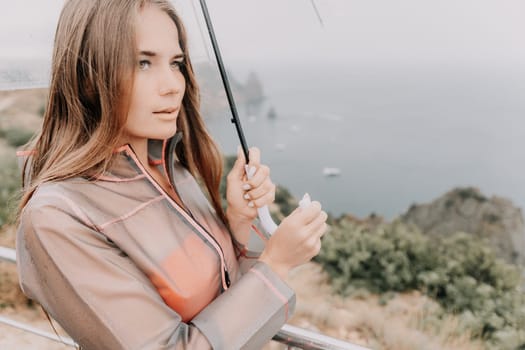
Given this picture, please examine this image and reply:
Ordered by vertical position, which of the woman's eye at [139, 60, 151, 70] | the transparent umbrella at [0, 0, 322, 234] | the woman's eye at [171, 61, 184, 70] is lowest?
the woman's eye at [171, 61, 184, 70]

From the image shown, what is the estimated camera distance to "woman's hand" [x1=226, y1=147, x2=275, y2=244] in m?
1.10

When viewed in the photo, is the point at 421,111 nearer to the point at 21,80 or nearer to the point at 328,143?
the point at 328,143

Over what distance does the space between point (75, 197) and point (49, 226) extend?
0.36 ft

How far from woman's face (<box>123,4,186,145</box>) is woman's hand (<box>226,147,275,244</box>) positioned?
0.70ft

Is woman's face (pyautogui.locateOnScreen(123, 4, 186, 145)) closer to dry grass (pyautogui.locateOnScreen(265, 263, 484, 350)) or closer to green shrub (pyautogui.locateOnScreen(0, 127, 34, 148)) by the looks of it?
dry grass (pyautogui.locateOnScreen(265, 263, 484, 350))

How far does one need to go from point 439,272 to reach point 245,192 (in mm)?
4827

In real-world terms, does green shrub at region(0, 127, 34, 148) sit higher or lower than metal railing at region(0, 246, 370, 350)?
higher

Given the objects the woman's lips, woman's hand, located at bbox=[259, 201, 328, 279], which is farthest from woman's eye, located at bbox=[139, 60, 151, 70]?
woman's hand, located at bbox=[259, 201, 328, 279]

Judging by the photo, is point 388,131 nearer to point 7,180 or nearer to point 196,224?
point 7,180

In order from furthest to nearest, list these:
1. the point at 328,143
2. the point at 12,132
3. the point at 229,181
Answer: the point at 328,143, the point at 12,132, the point at 229,181

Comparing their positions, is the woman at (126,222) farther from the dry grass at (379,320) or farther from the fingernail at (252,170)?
the dry grass at (379,320)

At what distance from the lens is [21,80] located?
3.44 ft

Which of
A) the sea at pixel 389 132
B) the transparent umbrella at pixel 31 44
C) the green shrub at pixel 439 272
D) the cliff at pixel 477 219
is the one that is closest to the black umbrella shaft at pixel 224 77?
the transparent umbrella at pixel 31 44

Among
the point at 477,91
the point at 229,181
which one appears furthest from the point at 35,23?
the point at 477,91
